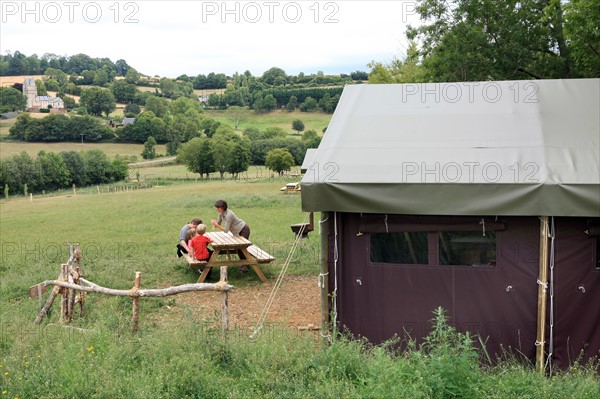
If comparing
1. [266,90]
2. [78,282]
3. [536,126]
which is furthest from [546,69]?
[266,90]

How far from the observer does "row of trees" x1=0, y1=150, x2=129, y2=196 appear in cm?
6569

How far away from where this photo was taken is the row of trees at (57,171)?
65688 mm

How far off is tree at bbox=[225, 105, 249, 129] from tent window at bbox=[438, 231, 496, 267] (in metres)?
114

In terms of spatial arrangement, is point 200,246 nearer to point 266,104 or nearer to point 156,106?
point 266,104

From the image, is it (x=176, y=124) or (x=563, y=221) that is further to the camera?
(x=176, y=124)

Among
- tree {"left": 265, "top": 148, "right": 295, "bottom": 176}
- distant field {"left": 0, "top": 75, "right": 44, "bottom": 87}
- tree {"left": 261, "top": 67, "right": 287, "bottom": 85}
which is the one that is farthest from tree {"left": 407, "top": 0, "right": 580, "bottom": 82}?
tree {"left": 261, "top": 67, "right": 287, "bottom": 85}

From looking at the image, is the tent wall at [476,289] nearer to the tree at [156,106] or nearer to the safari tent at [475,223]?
the safari tent at [475,223]

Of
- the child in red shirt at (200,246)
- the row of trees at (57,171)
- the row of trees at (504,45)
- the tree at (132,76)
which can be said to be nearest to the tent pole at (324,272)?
the child in red shirt at (200,246)

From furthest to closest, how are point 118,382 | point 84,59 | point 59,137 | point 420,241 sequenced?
point 84,59, point 59,137, point 420,241, point 118,382

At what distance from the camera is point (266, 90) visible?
13438 centimetres

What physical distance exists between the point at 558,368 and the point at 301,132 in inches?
3780

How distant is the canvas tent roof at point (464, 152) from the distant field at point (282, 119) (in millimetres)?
88602

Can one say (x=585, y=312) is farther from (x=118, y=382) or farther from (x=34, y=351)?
(x=34, y=351)

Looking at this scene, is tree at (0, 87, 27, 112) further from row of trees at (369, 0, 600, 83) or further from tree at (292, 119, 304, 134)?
row of trees at (369, 0, 600, 83)
